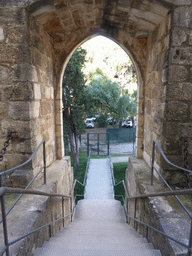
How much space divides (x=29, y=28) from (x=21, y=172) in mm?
1892

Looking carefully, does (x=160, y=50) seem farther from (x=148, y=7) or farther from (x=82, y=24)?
(x=82, y=24)

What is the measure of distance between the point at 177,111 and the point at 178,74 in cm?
46

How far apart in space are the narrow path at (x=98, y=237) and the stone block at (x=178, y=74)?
193cm

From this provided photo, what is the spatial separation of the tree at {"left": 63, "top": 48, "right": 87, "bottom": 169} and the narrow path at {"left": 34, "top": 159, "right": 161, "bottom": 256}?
488 cm

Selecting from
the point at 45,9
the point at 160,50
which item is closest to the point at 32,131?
the point at 45,9

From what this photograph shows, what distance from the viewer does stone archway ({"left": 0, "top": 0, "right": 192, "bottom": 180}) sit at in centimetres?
248

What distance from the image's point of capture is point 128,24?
3.30 meters

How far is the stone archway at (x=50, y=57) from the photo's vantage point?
248 centimetres

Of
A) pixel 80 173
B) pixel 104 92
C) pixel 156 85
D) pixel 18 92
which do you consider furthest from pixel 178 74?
pixel 104 92

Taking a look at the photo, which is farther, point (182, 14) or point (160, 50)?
point (160, 50)

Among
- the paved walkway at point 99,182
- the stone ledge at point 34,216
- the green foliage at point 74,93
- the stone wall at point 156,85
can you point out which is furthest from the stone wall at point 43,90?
the green foliage at point 74,93

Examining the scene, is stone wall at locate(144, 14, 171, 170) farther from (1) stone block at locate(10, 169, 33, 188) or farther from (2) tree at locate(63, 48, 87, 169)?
(2) tree at locate(63, 48, 87, 169)

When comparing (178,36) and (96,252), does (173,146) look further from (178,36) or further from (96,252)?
(96,252)

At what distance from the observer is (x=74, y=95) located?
8.80m
